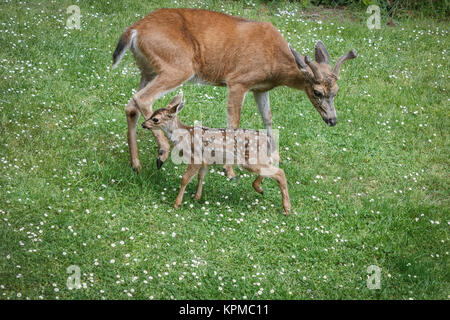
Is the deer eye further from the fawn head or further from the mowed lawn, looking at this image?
the fawn head

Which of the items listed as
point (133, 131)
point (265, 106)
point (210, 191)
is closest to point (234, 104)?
point (265, 106)

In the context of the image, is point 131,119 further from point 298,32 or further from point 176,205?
point 298,32

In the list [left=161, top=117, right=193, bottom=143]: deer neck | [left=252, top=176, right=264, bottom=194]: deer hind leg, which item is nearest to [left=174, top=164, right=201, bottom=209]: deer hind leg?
[left=161, top=117, right=193, bottom=143]: deer neck

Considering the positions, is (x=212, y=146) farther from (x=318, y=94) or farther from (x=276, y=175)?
(x=318, y=94)

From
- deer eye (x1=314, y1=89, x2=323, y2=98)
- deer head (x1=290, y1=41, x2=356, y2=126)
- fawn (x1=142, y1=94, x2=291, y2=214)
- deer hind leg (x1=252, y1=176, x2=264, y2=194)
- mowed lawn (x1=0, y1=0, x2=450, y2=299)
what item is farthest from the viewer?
deer eye (x1=314, y1=89, x2=323, y2=98)

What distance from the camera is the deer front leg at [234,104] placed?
743 centimetres

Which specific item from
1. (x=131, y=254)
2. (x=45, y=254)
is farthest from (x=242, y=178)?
(x=45, y=254)

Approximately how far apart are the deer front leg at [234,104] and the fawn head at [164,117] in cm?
86

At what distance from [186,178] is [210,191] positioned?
1.84 feet

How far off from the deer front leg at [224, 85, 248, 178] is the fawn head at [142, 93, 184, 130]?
86 centimetres

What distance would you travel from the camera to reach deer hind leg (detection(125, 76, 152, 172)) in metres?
7.30

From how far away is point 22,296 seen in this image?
17.5 ft

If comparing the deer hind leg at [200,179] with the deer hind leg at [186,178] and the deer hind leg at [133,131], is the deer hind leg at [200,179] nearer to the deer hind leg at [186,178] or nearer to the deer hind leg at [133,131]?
the deer hind leg at [186,178]

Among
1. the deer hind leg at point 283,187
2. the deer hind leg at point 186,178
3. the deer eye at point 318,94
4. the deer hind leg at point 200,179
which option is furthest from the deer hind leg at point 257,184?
the deer eye at point 318,94
